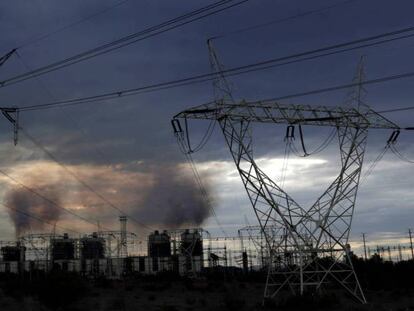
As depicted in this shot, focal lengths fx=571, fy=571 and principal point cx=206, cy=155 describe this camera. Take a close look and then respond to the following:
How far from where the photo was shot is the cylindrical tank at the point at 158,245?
127 meters

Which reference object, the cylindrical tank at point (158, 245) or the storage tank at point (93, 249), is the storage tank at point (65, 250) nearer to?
the storage tank at point (93, 249)

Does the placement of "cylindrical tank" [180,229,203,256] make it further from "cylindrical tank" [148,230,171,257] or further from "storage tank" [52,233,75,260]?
"storage tank" [52,233,75,260]

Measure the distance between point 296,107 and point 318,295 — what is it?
1352 centimetres

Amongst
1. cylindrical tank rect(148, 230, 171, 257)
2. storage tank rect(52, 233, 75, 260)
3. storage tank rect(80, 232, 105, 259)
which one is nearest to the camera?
cylindrical tank rect(148, 230, 171, 257)

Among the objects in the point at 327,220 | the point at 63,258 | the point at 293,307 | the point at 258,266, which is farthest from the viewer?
the point at 63,258

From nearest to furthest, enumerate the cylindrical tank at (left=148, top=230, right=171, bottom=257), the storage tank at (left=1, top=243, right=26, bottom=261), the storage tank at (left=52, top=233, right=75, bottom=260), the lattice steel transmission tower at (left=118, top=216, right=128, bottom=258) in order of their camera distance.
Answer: the lattice steel transmission tower at (left=118, top=216, right=128, bottom=258), the cylindrical tank at (left=148, top=230, right=171, bottom=257), the storage tank at (left=1, top=243, right=26, bottom=261), the storage tank at (left=52, top=233, right=75, bottom=260)

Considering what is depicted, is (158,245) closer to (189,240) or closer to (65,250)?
(189,240)

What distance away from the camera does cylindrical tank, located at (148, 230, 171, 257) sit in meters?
127

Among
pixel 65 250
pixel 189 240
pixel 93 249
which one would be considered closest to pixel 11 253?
pixel 65 250

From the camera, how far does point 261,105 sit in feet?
128

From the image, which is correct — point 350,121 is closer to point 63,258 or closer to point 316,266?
point 316,266

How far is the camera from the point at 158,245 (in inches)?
5103

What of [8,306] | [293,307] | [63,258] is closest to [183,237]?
[63,258]

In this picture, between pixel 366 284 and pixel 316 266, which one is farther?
pixel 366 284
